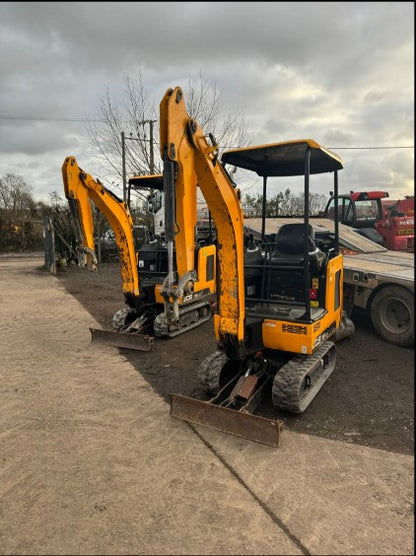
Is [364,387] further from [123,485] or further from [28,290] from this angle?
[28,290]

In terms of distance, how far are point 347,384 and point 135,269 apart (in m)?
4.26

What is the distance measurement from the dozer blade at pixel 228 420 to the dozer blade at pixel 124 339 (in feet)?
7.97

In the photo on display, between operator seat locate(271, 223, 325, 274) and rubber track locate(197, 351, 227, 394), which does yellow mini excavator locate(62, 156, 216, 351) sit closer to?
operator seat locate(271, 223, 325, 274)

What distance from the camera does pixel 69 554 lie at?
2443mm

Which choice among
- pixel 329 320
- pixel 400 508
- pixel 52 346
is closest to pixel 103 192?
pixel 52 346

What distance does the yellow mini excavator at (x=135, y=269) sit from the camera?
6738 mm

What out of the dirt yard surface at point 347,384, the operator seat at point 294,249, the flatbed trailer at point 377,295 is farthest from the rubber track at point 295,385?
the flatbed trailer at point 377,295

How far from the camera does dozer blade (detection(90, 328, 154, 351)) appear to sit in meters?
6.50

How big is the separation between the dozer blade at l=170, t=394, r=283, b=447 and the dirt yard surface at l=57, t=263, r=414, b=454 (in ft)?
1.59

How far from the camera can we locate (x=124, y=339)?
669 cm

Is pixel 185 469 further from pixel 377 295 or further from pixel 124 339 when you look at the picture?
pixel 377 295

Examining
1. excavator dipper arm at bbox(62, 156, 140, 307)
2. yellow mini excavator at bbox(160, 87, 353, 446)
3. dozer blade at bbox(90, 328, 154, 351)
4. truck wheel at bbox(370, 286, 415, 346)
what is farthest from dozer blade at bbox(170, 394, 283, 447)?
excavator dipper arm at bbox(62, 156, 140, 307)

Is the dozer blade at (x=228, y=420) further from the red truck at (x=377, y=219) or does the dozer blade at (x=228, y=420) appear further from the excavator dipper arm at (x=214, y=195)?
the red truck at (x=377, y=219)

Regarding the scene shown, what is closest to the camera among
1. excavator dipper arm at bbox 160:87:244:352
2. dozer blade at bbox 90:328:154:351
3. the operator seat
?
excavator dipper arm at bbox 160:87:244:352
